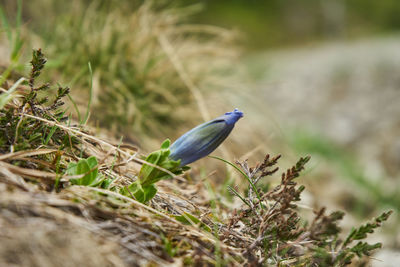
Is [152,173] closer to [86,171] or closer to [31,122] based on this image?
[86,171]

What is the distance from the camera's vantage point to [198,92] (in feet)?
6.95

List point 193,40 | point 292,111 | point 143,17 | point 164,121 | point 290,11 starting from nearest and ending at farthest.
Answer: point 164,121 < point 143,17 < point 193,40 < point 292,111 < point 290,11

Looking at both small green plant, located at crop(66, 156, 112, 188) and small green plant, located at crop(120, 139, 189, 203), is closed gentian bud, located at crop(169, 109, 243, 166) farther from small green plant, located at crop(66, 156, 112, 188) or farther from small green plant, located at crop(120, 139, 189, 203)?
small green plant, located at crop(66, 156, 112, 188)

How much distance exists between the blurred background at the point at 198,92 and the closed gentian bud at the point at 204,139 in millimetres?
412

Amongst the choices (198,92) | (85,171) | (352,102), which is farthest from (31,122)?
(352,102)

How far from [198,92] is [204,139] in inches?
49.1

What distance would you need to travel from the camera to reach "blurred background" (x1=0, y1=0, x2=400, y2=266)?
6.47ft

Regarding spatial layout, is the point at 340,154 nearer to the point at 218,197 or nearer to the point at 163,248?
the point at 218,197

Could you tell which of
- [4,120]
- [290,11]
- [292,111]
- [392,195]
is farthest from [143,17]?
[290,11]

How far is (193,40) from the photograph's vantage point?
2.76 metres

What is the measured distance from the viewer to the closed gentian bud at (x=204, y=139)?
884mm

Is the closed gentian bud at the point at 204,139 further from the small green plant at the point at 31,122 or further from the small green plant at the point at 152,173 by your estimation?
the small green plant at the point at 31,122

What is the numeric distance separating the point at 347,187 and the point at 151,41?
2312 millimetres

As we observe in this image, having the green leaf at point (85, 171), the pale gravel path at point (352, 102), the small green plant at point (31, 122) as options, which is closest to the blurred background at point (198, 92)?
the pale gravel path at point (352, 102)
